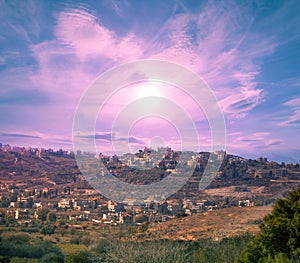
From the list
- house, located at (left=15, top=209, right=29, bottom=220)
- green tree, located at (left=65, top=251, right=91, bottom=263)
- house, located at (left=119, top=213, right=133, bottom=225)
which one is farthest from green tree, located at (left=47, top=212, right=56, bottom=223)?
green tree, located at (left=65, top=251, right=91, bottom=263)

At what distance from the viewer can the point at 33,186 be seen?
5350cm

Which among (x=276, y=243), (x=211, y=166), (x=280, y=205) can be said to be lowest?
(x=276, y=243)

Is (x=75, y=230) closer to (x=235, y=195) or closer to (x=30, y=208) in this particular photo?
(x=30, y=208)

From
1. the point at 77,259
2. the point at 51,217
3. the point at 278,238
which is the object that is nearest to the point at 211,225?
the point at 77,259

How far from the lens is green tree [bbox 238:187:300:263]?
429 inches

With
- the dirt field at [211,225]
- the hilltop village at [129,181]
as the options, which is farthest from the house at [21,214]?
the dirt field at [211,225]

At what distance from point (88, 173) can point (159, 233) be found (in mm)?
14639

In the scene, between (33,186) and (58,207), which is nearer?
(58,207)

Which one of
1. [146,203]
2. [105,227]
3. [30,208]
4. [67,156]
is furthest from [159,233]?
[67,156]

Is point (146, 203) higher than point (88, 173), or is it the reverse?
point (88, 173)

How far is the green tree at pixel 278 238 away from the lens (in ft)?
35.8

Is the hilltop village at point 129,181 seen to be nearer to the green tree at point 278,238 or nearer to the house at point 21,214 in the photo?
the house at point 21,214

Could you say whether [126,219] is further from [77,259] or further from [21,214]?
[77,259]

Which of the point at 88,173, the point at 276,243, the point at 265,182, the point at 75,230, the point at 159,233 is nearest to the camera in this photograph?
the point at 276,243
